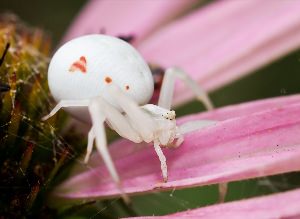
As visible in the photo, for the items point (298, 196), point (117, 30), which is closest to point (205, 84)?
point (117, 30)

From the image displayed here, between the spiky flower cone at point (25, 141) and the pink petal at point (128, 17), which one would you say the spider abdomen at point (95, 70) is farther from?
the pink petal at point (128, 17)

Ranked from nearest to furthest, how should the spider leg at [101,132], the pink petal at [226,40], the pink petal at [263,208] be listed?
1. the pink petal at [263,208]
2. the spider leg at [101,132]
3. the pink petal at [226,40]

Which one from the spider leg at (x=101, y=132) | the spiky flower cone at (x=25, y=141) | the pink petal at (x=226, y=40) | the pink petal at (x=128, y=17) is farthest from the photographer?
the pink petal at (x=128, y=17)

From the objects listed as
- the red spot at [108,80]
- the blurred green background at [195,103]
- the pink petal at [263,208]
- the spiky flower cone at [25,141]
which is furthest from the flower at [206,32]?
the pink petal at [263,208]

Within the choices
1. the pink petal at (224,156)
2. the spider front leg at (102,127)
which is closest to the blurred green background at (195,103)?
the pink petal at (224,156)

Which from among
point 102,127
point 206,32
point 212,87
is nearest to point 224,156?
point 102,127

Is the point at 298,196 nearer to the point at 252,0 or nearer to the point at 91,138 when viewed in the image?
the point at 91,138

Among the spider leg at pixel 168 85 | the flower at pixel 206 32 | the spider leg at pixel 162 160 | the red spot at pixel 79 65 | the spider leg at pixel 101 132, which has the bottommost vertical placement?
the flower at pixel 206 32

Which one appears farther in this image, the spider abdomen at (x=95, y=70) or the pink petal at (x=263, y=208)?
the spider abdomen at (x=95, y=70)

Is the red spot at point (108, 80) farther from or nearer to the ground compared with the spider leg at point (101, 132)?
farther from the ground
